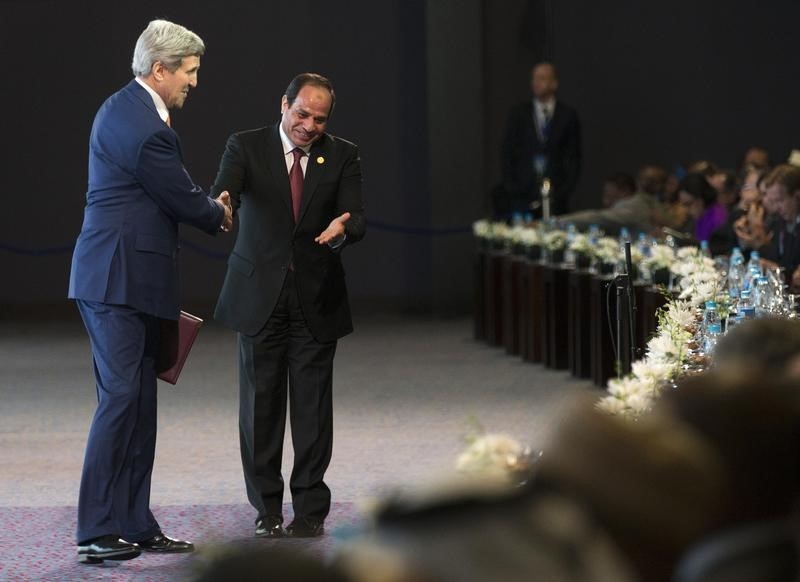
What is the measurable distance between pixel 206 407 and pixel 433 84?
5.33 metres

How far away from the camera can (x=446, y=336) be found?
37.8ft

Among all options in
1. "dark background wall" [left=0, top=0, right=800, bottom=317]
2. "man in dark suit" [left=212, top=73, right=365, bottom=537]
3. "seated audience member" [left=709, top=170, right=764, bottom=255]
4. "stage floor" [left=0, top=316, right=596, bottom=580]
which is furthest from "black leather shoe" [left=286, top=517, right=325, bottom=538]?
"dark background wall" [left=0, top=0, right=800, bottom=317]

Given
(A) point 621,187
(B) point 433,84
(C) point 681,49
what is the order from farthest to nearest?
(C) point 681,49 → (B) point 433,84 → (A) point 621,187

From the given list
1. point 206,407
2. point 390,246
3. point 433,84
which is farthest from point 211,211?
point 390,246

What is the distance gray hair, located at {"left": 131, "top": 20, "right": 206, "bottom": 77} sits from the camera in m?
4.71

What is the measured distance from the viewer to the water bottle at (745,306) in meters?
5.04

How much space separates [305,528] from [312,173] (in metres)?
1.17

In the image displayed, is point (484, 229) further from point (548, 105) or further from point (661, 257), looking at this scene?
point (661, 257)

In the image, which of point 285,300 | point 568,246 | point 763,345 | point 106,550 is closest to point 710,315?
point 285,300

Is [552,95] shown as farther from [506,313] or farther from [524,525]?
[524,525]

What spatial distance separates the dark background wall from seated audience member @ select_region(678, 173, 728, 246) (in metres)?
4.12

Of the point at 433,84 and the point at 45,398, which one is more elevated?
the point at 433,84

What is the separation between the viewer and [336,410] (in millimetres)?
8000

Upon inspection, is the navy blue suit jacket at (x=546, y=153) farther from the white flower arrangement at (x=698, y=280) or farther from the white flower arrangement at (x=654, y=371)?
the white flower arrangement at (x=654, y=371)
